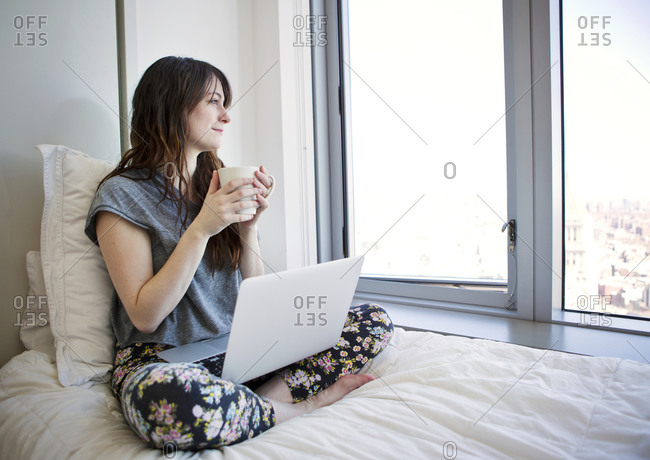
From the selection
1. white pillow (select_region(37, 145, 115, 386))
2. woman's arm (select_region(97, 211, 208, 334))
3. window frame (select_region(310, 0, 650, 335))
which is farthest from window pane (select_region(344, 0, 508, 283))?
white pillow (select_region(37, 145, 115, 386))

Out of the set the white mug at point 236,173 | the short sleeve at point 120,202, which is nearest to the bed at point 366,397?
the short sleeve at point 120,202

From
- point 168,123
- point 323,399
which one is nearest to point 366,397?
point 323,399

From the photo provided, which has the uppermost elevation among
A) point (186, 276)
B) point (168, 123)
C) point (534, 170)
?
point (168, 123)

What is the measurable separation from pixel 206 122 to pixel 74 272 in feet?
1.52

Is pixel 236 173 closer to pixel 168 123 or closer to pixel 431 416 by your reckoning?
pixel 168 123

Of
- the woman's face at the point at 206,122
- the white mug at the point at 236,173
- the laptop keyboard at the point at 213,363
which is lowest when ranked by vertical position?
the laptop keyboard at the point at 213,363

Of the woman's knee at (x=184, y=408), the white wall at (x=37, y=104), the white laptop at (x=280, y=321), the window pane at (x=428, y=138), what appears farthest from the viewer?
the window pane at (x=428, y=138)

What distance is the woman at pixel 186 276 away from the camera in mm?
617

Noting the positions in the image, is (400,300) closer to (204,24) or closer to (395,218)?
(395,218)

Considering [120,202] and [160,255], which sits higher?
[120,202]

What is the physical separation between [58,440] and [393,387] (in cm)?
58

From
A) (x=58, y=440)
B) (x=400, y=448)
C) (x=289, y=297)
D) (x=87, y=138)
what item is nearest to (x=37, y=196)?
(x=87, y=138)

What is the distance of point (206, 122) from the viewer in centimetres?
101

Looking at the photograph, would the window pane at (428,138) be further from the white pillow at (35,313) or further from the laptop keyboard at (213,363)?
the white pillow at (35,313)
